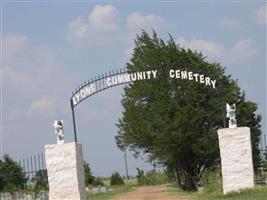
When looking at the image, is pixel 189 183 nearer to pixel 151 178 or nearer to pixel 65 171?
pixel 65 171

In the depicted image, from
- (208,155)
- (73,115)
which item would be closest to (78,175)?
(73,115)

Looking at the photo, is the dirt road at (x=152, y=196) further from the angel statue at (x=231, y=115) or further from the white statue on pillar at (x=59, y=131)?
the white statue on pillar at (x=59, y=131)

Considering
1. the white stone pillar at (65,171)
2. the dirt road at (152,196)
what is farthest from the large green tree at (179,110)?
the white stone pillar at (65,171)

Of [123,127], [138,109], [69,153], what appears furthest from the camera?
[123,127]

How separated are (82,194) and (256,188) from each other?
219 inches

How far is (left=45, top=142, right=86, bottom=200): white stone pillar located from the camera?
1811 cm

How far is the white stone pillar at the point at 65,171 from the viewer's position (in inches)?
713

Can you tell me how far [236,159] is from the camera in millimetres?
19141

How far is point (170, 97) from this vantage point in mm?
32500

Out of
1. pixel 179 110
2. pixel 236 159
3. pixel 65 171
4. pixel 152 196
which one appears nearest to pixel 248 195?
pixel 236 159

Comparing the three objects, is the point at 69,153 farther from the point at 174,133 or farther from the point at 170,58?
the point at 170,58

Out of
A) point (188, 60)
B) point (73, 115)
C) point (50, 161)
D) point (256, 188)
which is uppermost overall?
point (188, 60)

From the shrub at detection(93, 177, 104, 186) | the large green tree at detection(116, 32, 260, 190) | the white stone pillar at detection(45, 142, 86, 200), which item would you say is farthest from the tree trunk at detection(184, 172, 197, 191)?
the shrub at detection(93, 177, 104, 186)

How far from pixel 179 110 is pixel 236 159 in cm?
1293
